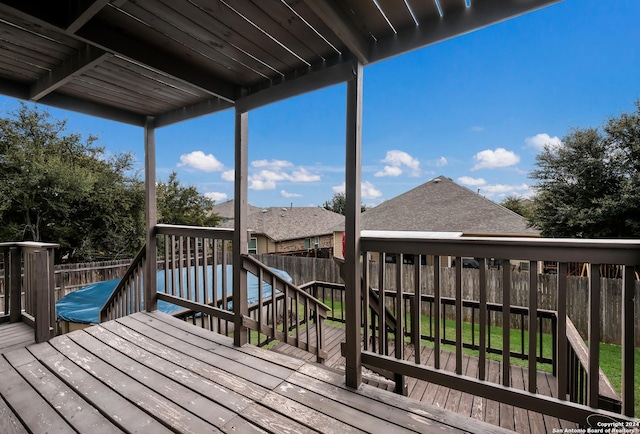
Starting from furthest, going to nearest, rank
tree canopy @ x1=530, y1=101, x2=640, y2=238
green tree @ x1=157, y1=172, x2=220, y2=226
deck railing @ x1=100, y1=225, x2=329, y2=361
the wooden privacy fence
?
green tree @ x1=157, y1=172, x2=220, y2=226
tree canopy @ x1=530, y1=101, x2=640, y2=238
the wooden privacy fence
deck railing @ x1=100, y1=225, x2=329, y2=361

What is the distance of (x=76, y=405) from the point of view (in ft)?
6.49

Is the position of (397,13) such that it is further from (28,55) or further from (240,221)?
(28,55)

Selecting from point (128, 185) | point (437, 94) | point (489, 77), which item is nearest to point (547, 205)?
point (128, 185)

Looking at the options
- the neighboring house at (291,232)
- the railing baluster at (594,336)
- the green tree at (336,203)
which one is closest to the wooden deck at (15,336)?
the railing baluster at (594,336)

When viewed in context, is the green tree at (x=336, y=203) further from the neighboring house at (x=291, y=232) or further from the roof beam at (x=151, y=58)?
the roof beam at (x=151, y=58)

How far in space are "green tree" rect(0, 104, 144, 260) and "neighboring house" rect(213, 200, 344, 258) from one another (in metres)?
6.41

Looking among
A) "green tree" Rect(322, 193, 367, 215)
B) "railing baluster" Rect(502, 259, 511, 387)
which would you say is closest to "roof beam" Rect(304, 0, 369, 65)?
"railing baluster" Rect(502, 259, 511, 387)

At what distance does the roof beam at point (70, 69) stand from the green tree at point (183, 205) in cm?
1473

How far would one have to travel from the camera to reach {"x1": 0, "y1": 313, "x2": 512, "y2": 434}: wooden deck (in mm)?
1782

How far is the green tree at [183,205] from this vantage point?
16.9 m

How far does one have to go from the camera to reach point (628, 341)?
1446 mm

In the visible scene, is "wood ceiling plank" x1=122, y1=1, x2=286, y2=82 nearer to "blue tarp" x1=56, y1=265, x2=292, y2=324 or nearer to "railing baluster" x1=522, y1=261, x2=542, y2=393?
"railing baluster" x1=522, y1=261, x2=542, y2=393

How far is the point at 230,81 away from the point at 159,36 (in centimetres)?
76

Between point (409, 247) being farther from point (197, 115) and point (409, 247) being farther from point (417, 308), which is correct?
point (197, 115)
